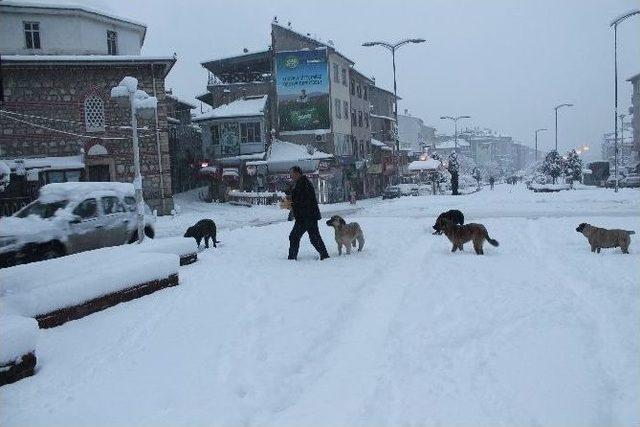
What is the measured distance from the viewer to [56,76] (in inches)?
1008

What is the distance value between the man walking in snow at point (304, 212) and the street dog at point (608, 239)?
15.7 ft

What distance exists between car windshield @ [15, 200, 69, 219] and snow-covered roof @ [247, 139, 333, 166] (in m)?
24.8

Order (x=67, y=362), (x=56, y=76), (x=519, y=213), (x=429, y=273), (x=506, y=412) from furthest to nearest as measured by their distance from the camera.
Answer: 1. (x=56, y=76)
2. (x=519, y=213)
3. (x=429, y=273)
4. (x=67, y=362)
5. (x=506, y=412)

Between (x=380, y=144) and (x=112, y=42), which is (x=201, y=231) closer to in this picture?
(x=112, y=42)

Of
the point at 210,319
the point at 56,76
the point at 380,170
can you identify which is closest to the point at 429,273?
the point at 210,319

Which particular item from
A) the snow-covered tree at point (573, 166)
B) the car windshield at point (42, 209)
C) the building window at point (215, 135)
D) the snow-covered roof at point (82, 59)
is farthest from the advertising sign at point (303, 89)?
the snow-covered tree at point (573, 166)

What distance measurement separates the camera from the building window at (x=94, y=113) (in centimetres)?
2616

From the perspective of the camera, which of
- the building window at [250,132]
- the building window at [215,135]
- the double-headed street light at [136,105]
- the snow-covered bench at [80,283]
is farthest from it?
the building window at [215,135]

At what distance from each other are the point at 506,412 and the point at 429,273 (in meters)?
4.52

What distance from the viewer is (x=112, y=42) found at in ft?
94.5

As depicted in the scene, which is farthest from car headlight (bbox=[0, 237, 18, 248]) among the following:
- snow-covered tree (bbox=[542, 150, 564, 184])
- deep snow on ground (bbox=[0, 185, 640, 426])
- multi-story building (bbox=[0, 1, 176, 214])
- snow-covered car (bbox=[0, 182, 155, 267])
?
snow-covered tree (bbox=[542, 150, 564, 184])

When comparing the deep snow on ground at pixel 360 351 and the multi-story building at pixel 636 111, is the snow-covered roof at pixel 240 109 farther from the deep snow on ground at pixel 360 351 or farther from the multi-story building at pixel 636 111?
the multi-story building at pixel 636 111

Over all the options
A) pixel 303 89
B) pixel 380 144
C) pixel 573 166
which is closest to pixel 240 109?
pixel 303 89

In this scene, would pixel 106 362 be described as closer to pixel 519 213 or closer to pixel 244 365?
pixel 244 365
